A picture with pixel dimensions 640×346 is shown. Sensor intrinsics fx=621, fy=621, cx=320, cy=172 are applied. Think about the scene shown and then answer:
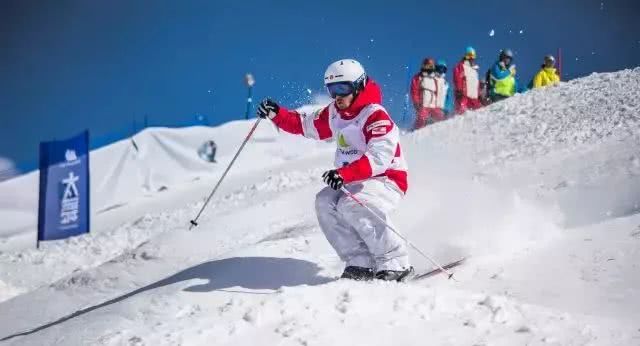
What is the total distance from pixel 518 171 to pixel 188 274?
5.15m

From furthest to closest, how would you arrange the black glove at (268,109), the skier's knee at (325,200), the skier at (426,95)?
the skier at (426,95)
the black glove at (268,109)
the skier's knee at (325,200)

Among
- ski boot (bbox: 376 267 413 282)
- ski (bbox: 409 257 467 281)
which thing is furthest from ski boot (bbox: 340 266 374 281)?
ski (bbox: 409 257 467 281)

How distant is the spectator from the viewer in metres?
13.8

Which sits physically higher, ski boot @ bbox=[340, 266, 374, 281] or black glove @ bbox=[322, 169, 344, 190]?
black glove @ bbox=[322, 169, 344, 190]

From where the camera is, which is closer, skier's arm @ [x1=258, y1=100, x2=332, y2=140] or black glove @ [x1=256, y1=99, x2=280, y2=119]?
skier's arm @ [x1=258, y1=100, x2=332, y2=140]

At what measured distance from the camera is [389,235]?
447 centimetres

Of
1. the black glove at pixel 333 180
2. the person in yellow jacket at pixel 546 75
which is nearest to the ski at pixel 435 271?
the black glove at pixel 333 180

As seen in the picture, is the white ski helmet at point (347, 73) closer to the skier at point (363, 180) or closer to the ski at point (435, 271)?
the skier at point (363, 180)

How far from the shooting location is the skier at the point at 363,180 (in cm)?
442

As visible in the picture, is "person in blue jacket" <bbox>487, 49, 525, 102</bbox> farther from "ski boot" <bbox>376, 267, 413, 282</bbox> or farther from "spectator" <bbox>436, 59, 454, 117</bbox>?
"ski boot" <bbox>376, 267, 413, 282</bbox>

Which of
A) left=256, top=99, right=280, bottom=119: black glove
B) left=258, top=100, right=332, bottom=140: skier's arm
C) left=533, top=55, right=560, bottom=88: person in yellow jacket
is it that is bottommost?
left=258, top=100, right=332, bottom=140: skier's arm

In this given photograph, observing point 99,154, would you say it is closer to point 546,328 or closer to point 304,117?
point 304,117

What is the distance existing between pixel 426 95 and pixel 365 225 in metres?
9.66

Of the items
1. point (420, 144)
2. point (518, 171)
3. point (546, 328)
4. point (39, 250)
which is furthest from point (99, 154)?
point (546, 328)
